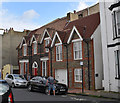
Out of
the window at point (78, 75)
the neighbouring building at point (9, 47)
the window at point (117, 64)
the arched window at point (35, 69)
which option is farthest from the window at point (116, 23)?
the neighbouring building at point (9, 47)

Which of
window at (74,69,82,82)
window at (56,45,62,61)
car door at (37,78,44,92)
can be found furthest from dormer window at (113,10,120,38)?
window at (56,45,62,61)

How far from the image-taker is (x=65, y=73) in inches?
869

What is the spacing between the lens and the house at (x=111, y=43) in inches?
635

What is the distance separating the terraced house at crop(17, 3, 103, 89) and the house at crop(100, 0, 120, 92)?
1.59 m

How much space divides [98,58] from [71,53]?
3.30 m

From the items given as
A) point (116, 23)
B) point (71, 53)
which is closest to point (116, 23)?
point (116, 23)

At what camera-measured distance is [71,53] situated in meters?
21.0

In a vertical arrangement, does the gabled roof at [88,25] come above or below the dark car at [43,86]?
above

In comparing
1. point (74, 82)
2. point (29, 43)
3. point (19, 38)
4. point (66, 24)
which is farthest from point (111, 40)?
point (19, 38)

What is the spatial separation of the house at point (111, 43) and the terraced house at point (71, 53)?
5.23ft

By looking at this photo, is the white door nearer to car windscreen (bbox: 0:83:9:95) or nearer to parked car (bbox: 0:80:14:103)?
car windscreen (bbox: 0:83:9:95)

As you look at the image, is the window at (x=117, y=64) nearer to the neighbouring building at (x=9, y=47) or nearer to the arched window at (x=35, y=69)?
A: the arched window at (x=35, y=69)

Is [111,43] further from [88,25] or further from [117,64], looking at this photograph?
[88,25]

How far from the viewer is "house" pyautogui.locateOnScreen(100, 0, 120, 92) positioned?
1612 cm
